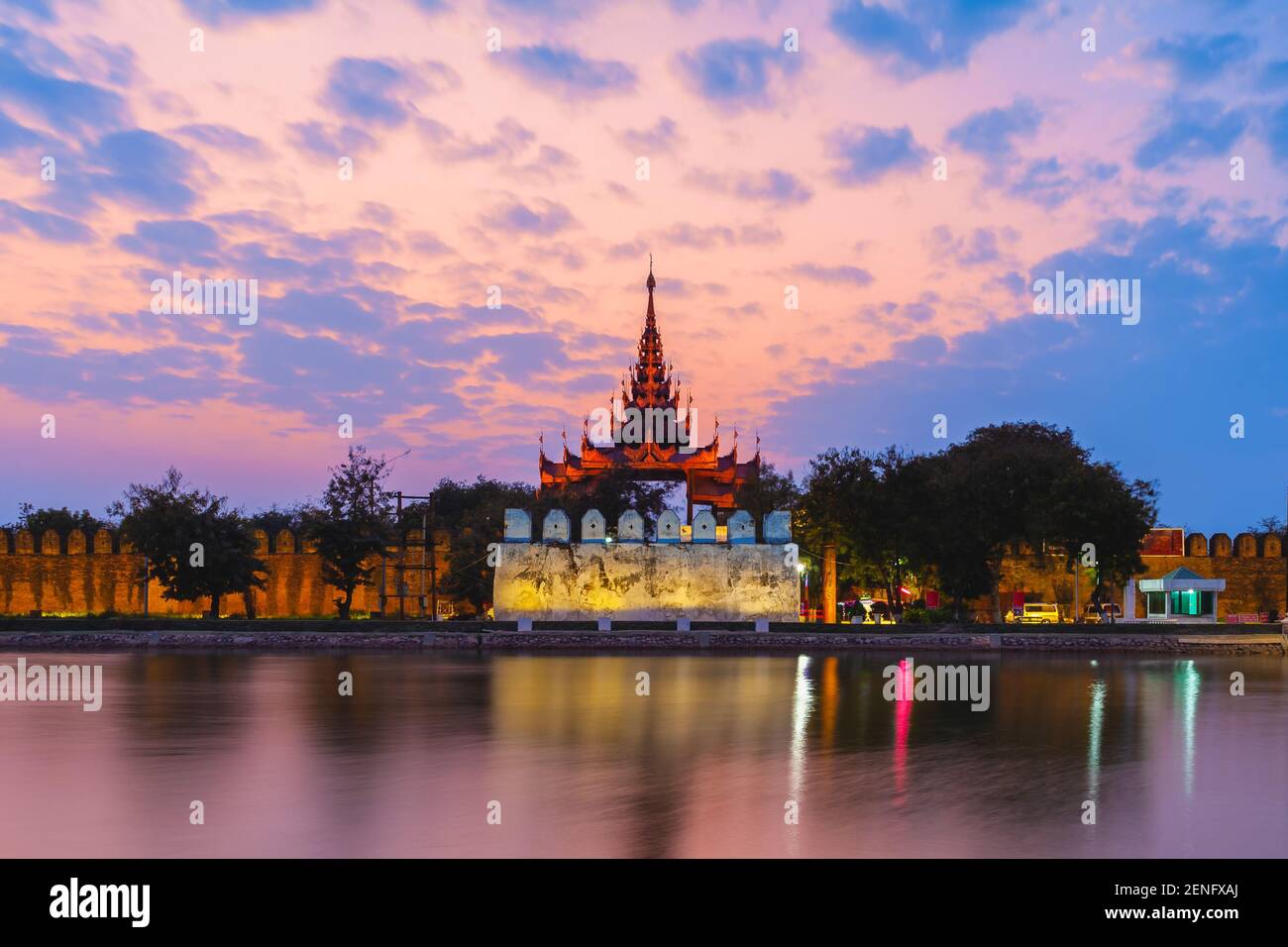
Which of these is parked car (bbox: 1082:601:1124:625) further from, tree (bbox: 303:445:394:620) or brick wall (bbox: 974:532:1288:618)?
tree (bbox: 303:445:394:620)

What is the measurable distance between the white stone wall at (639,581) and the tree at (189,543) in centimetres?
1210

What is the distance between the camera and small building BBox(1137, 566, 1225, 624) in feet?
152

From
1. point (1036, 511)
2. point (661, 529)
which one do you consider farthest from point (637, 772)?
point (1036, 511)

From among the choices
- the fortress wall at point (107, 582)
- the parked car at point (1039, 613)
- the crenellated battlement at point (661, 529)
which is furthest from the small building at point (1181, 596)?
the fortress wall at point (107, 582)

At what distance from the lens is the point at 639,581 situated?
36.2 metres

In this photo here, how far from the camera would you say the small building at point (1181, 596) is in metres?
46.2

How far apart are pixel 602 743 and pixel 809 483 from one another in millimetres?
30264

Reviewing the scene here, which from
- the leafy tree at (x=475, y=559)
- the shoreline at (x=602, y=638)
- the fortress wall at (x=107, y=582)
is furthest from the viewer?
the fortress wall at (x=107, y=582)

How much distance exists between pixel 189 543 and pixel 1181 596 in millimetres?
38968

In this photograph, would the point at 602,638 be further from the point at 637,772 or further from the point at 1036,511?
the point at 637,772

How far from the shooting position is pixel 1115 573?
40906mm

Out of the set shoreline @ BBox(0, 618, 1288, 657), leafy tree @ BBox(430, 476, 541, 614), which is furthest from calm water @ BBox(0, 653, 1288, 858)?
leafy tree @ BBox(430, 476, 541, 614)

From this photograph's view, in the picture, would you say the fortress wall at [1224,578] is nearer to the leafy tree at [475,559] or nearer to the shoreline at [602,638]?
the shoreline at [602,638]
